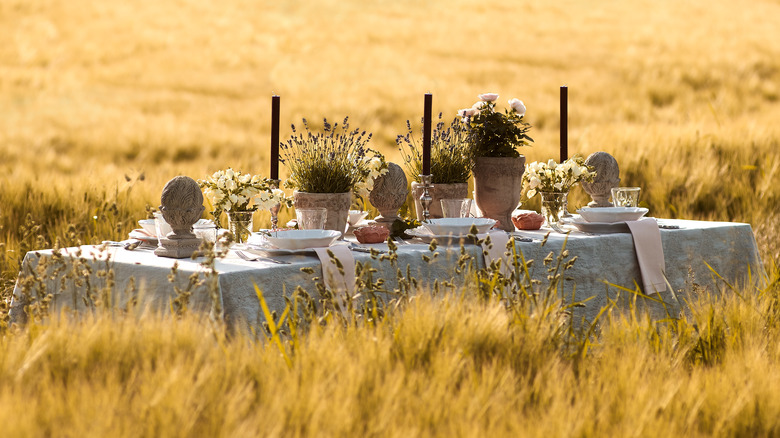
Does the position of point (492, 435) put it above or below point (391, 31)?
below

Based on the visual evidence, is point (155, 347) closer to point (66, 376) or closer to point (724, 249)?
point (66, 376)

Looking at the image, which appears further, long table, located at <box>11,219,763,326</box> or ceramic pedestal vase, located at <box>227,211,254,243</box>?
ceramic pedestal vase, located at <box>227,211,254,243</box>

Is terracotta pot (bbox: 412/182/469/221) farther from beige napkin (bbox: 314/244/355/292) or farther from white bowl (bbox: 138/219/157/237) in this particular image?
white bowl (bbox: 138/219/157/237)

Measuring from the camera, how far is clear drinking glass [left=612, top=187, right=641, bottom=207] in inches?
152

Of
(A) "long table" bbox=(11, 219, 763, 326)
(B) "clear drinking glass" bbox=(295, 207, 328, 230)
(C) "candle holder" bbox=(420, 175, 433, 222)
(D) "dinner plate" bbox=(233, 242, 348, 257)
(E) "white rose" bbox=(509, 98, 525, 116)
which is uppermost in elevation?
(E) "white rose" bbox=(509, 98, 525, 116)

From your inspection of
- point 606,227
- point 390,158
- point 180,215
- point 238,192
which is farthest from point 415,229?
point 390,158

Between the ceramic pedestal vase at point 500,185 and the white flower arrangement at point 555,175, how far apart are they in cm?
15

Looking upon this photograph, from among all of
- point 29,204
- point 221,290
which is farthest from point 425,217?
point 29,204

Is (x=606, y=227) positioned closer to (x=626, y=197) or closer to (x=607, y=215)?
(x=607, y=215)

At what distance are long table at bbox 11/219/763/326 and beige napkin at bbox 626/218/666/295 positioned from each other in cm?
4

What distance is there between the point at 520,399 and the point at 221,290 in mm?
1039

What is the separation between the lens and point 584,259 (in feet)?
11.3

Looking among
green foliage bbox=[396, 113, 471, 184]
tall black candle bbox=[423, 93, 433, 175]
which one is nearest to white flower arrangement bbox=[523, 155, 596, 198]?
green foliage bbox=[396, 113, 471, 184]

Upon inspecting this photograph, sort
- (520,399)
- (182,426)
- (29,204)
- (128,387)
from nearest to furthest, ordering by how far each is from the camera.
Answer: (182,426) → (128,387) → (520,399) → (29,204)
